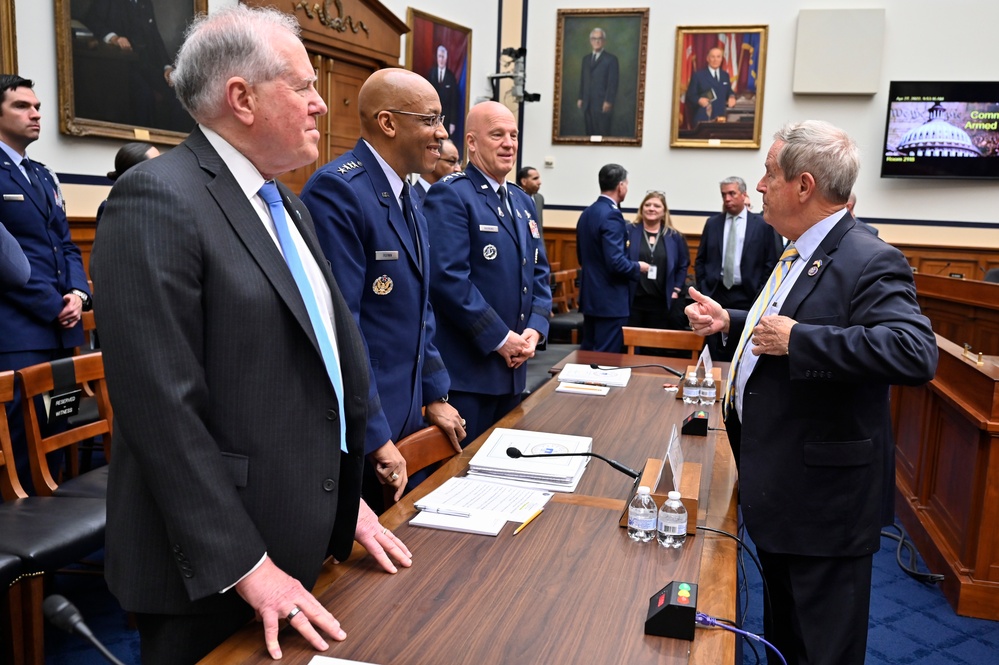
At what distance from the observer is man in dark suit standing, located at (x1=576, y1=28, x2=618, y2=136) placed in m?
9.72

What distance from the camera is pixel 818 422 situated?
1.87 metres

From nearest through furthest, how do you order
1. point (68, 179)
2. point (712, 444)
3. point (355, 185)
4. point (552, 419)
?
point (355, 185)
point (712, 444)
point (552, 419)
point (68, 179)

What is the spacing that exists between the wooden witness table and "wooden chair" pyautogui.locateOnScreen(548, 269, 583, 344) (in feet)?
16.8

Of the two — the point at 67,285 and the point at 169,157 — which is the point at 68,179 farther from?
the point at 169,157

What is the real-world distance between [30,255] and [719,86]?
7.92 meters

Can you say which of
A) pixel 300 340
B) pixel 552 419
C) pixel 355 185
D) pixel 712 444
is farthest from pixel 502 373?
pixel 300 340

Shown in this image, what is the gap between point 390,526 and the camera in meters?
1.58

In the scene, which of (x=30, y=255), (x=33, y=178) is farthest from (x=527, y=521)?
(x=33, y=178)

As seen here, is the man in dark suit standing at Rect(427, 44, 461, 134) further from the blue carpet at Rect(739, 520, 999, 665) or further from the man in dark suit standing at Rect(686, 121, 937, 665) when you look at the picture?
the man in dark suit standing at Rect(686, 121, 937, 665)

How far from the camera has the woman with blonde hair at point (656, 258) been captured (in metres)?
6.19

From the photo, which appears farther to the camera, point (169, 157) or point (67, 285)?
point (67, 285)

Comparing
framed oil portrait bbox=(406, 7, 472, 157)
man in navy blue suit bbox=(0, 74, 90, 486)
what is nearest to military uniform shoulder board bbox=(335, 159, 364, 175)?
man in navy blue suit bbox=(0, 74, 90, 486)

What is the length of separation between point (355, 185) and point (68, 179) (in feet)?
12.2

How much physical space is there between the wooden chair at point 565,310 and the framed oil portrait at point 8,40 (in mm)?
4186
